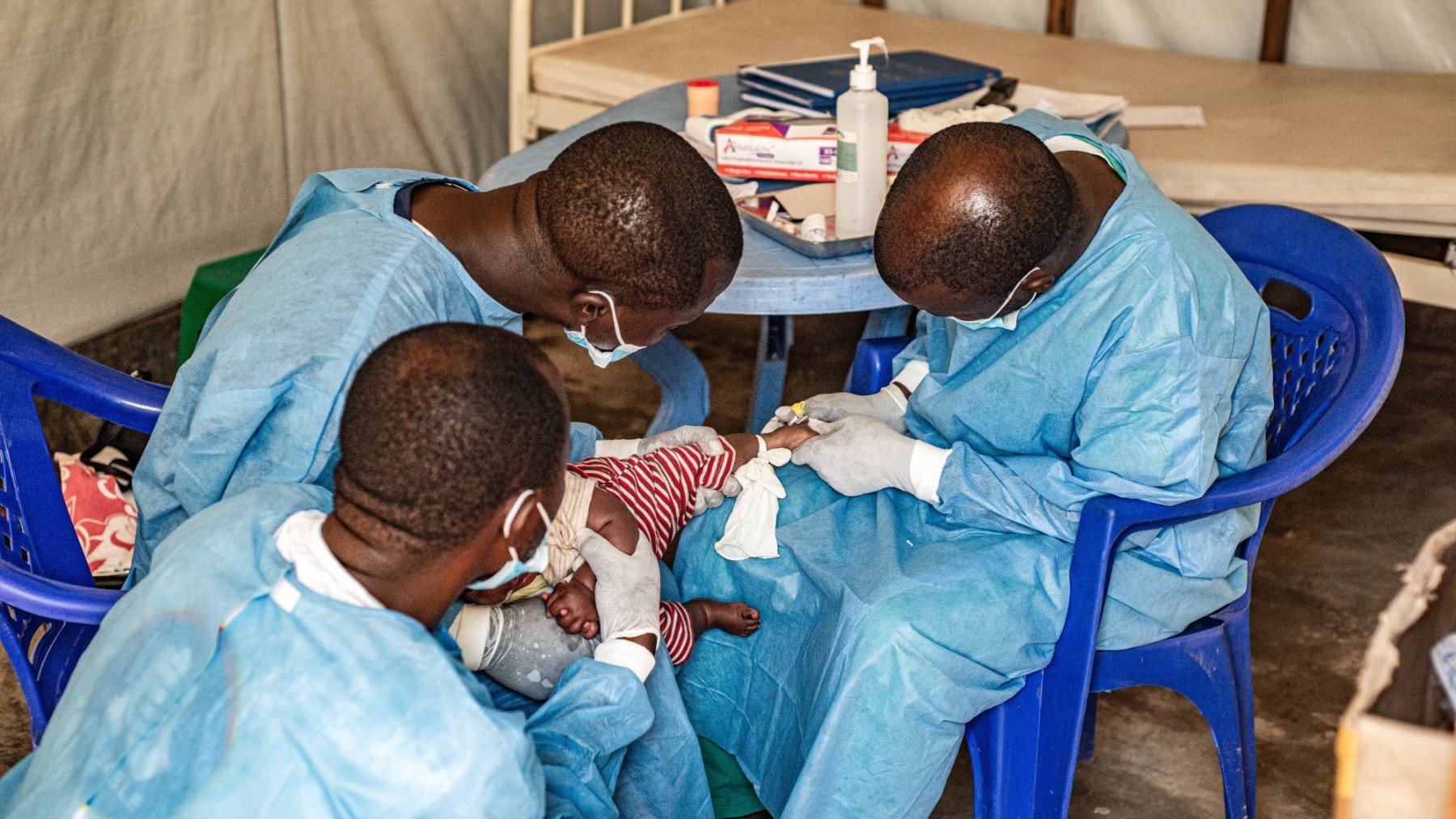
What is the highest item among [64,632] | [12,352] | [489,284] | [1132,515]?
[489,284]

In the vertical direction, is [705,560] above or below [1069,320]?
below

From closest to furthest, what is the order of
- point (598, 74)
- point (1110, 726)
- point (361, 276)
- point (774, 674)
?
1. point (361, 276)
2. point (774, 674)
3. point (1110, 726)
4. point (598, 74)

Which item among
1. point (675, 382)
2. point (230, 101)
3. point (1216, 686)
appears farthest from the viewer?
point (230, 101)

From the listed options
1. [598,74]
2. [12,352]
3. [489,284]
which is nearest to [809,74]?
[598,74]

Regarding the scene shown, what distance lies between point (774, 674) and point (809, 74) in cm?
146

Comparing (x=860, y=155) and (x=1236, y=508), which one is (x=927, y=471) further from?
(x=860, y=155)

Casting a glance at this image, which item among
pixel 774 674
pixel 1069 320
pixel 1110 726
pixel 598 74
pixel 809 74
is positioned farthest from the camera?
pixel 598 74

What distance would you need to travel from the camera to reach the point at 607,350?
1.83 metres

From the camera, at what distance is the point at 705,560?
2.11 metres

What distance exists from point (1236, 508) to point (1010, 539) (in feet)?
1.03

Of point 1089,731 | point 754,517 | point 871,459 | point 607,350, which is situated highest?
point 607,350

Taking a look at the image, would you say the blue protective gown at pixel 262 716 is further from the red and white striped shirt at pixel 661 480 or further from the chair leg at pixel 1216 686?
the chair leg at pixel 1216 686

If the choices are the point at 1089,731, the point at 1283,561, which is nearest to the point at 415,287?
the point at 1089,731

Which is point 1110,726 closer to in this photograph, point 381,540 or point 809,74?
point 809,74
